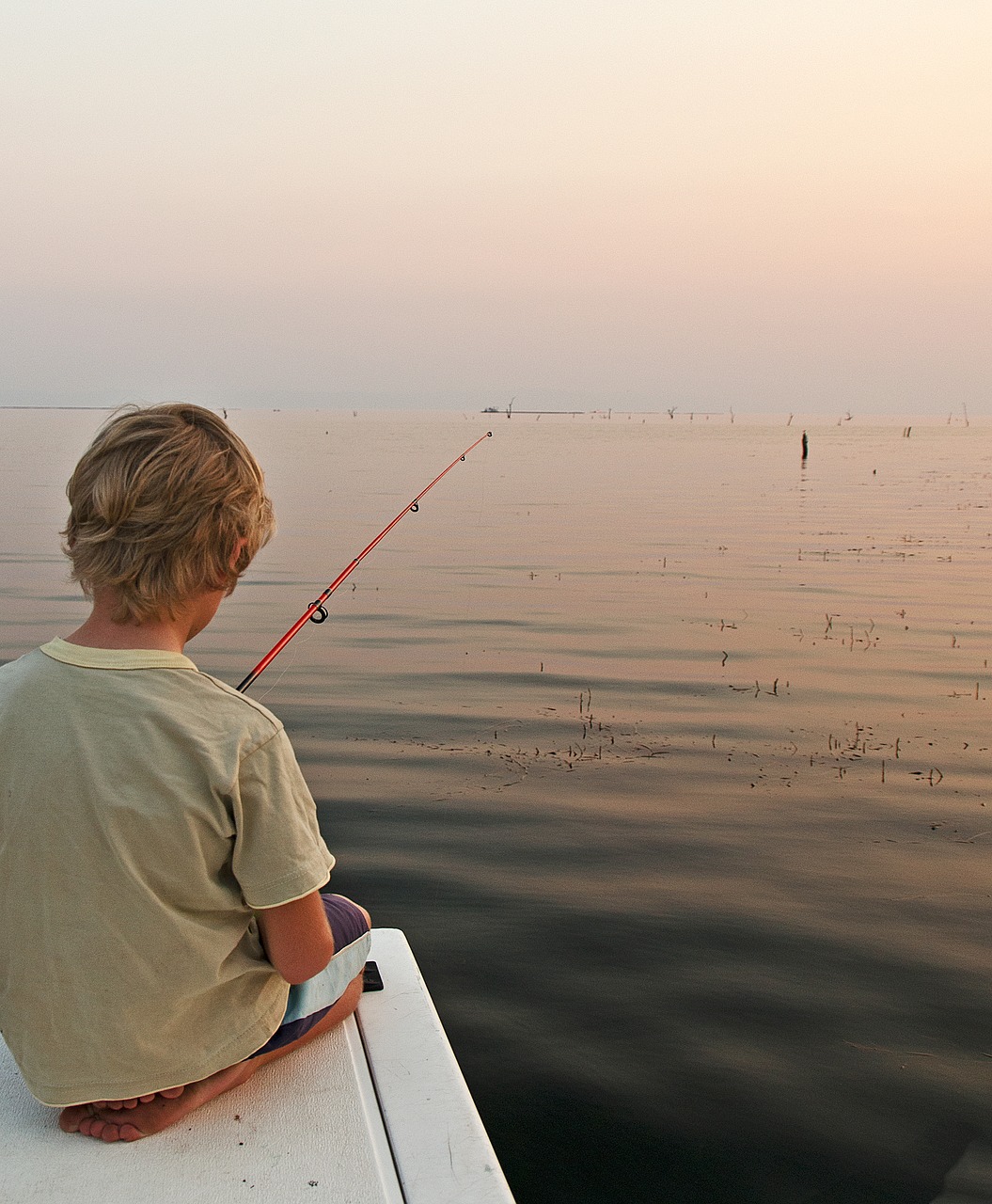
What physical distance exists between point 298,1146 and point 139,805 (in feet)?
2.58

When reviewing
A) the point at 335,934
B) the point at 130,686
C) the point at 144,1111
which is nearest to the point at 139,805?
the point at 130,686

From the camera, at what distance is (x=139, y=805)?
2.30 meters

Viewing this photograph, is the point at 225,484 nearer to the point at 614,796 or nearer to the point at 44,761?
the point at 44,761

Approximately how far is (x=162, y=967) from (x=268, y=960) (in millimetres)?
271

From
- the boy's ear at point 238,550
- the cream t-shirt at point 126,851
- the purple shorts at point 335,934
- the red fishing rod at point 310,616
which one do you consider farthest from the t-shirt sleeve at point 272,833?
the red fishing rod at point 310,616

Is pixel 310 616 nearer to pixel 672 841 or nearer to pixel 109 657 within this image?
pixel 672 841

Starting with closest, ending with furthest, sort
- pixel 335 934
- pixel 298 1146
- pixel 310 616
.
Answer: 1. pixel 298 1146
2. pixel 335 934
3. pixel 310 616

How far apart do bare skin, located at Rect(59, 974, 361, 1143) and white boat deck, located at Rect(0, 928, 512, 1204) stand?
20 mm

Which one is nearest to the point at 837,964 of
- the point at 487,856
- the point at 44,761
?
the point at 487,856

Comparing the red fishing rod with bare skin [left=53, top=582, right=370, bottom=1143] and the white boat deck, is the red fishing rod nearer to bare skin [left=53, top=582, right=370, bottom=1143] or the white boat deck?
bare skin [left=53, top=582, right=370, bottom=1143]

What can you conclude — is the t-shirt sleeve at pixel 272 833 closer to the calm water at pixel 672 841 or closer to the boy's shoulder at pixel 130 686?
the boy's shoulder at pixel 130 686

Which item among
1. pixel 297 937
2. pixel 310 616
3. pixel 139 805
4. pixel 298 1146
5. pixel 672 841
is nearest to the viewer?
pixel 139 805

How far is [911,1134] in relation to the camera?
4.03 metres

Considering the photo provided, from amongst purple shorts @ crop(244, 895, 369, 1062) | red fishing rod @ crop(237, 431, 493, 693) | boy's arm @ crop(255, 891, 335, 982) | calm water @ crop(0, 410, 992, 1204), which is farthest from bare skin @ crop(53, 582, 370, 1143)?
calm water @ crop(0, 410, 992, 1204)
